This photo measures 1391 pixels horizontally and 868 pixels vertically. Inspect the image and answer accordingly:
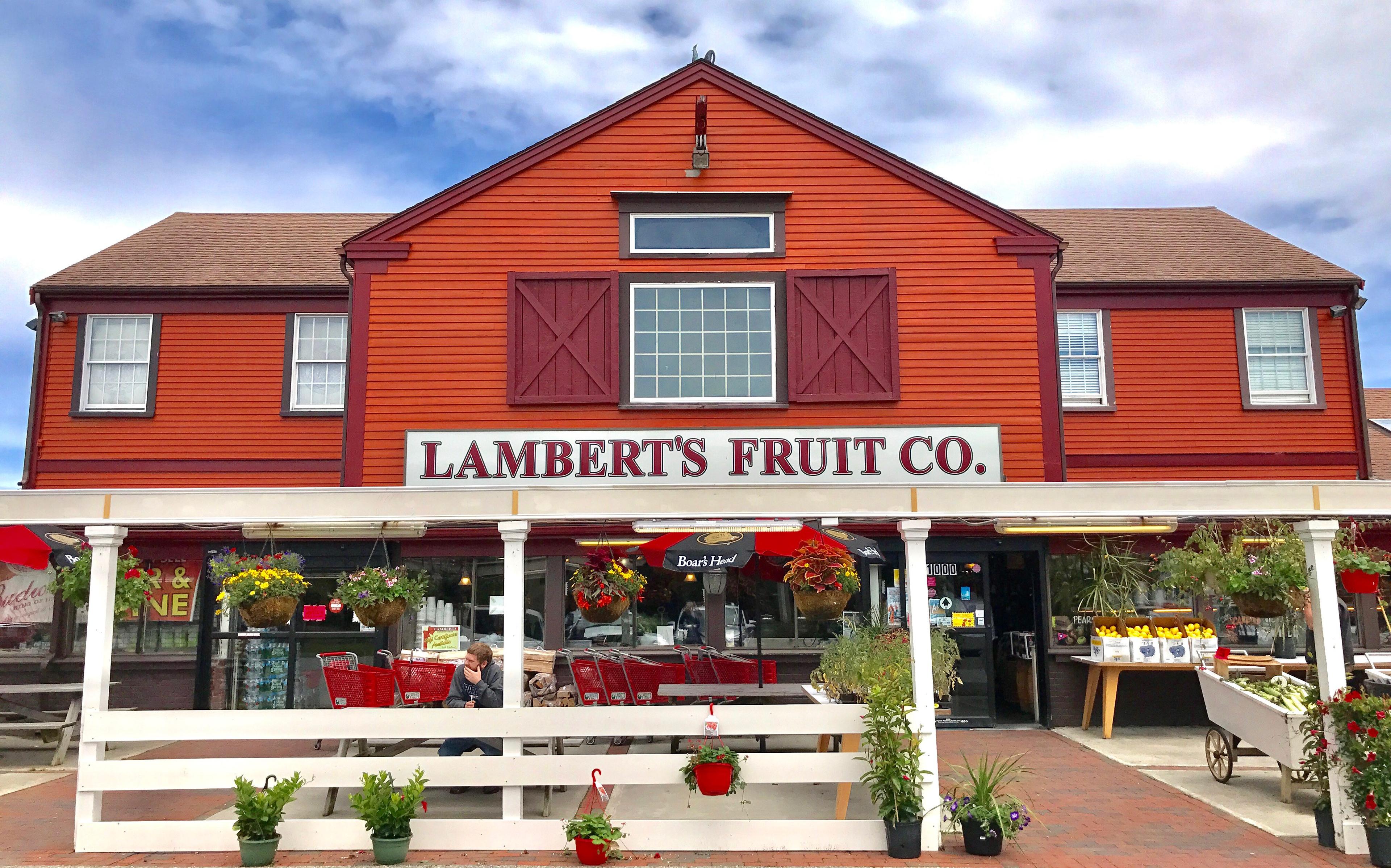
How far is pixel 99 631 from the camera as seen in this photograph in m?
7.79

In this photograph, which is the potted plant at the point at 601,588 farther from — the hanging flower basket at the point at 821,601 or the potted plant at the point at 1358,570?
the potted plant at the point at 1358,570

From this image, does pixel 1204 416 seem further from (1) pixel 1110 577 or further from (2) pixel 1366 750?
(2) pixel 1366 750

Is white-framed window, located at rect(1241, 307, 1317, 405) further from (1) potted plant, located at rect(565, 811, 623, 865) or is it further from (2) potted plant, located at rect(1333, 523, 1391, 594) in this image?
(1) potted plant, located at rect(565, 811, 623, 865)

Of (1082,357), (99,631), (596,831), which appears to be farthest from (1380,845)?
(99,631)

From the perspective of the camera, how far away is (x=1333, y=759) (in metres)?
7.42

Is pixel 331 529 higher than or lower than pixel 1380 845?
higher

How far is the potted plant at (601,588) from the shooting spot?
858cm

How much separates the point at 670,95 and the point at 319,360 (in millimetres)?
6151

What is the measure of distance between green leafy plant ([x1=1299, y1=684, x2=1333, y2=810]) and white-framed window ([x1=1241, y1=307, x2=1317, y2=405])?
779 cm

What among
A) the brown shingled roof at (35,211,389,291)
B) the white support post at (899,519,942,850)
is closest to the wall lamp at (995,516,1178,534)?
the white support post at (899,519,942,850)

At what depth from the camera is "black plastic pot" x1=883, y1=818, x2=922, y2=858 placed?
23.7 ft

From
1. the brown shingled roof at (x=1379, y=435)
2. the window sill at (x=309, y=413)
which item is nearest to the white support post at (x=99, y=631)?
the window sill at (x=309, y=413)

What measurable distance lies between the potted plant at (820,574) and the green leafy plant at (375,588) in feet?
10.0

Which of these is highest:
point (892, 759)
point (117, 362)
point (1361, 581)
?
point (117, 362)
